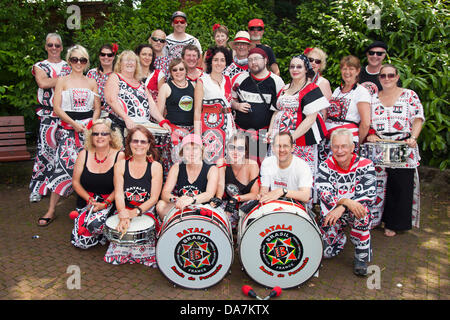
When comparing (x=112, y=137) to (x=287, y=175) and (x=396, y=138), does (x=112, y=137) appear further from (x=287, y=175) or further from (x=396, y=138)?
(x=396, y=138)

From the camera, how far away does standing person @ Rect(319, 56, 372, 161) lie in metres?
5.00

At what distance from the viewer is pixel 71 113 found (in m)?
5.46

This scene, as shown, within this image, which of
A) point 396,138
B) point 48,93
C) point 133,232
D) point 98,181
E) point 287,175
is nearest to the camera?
point 133,232

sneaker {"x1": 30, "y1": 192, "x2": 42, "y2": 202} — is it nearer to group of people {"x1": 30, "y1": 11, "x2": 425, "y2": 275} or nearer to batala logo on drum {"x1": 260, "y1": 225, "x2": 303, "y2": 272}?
group of people {"x1": 30, "y1": 11, "x2": 425, "y2": 275}

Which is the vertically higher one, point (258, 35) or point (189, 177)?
point (258, 35)

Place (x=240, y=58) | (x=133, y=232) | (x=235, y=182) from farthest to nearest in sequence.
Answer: (x=240, y=58) < (x=235, y=182) < (x=133, y=232)

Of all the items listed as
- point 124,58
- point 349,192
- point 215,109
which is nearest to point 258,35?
point 215,109

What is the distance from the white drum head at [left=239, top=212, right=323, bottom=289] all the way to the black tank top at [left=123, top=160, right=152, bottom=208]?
1.28 m

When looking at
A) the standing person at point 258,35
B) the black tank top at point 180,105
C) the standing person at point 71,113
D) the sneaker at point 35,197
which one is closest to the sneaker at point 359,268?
the black tank top at point 180,105

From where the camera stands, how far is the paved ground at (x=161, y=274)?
12.6 feet

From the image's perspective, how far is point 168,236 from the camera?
3.79m

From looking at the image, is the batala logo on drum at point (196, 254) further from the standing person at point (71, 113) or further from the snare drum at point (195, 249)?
the standing person at point (71, 113)

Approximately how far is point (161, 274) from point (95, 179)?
1.33 meters

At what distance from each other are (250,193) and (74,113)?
8.28 ft
